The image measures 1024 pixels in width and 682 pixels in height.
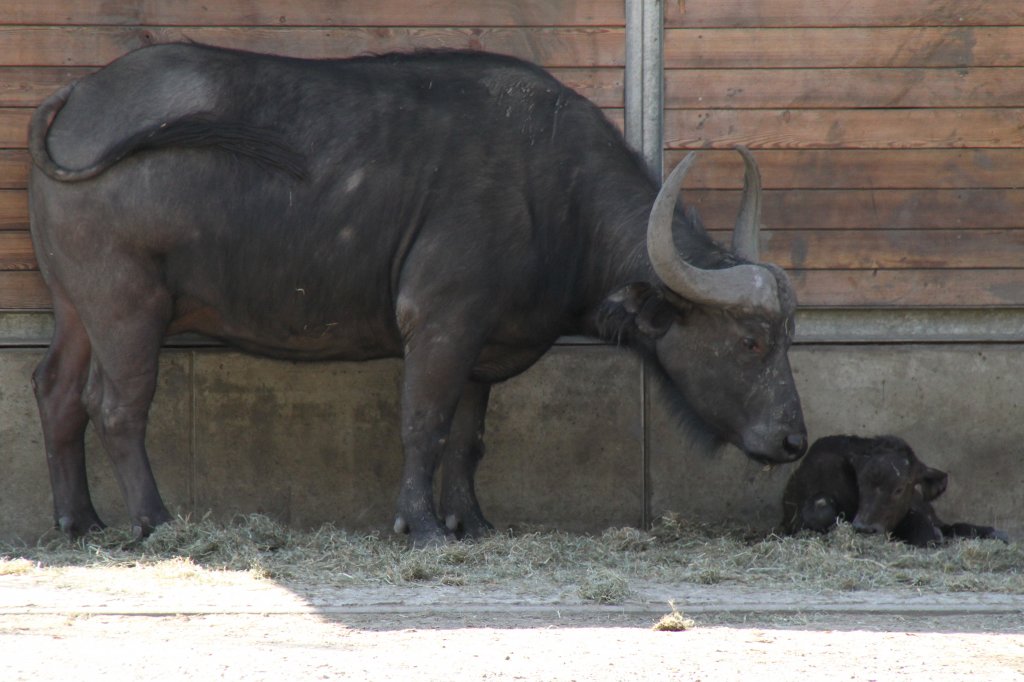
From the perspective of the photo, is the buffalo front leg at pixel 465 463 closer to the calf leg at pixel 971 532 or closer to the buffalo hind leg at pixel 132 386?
the buffalo hind leg at pixel 132 386

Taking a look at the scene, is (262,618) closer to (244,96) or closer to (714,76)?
(244,96)

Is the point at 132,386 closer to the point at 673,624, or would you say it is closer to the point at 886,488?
the point at 673,624

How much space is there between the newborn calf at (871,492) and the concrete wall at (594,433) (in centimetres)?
37

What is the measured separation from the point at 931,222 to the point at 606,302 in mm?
2162

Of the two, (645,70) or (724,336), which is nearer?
(724,336)

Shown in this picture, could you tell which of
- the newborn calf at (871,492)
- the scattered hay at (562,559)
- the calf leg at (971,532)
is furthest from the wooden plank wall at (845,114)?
the scattered hay at (562,559)

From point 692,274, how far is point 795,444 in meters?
1.00

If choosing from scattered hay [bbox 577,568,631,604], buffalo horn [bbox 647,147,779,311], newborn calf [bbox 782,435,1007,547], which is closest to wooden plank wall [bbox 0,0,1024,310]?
newborn calf [bbox 782,435,1007,547]

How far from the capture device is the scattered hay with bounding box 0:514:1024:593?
22.6ft

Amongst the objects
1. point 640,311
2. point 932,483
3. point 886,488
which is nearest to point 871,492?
point 886,488

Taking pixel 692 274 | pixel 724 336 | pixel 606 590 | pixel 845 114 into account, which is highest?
pixel 845 114

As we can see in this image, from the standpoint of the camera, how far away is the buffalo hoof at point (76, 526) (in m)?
8.06

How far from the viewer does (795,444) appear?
761 cm

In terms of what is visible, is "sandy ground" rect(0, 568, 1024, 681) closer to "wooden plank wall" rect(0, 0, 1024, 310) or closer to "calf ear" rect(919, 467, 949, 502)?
"calf ear" rect(919, 467, 949, 502)
